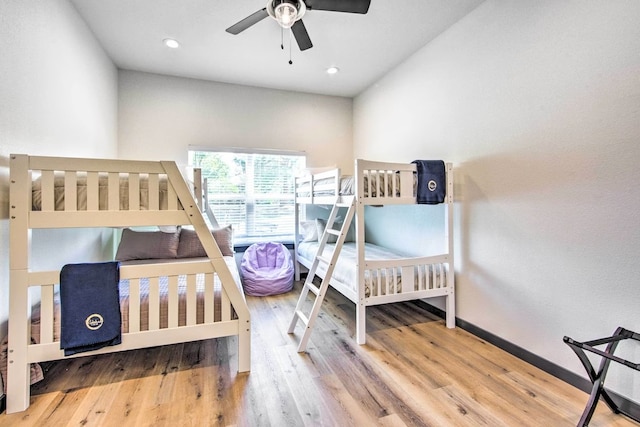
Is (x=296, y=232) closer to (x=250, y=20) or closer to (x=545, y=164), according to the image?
(x=250, y=20)

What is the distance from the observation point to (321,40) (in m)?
2.82

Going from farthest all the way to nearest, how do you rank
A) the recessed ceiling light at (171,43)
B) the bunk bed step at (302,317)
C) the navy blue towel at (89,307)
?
1. the recessed ceiling light at (171,43)
2. the bunk bed step at (302,317)
3. the navy blue towel at (89,307)

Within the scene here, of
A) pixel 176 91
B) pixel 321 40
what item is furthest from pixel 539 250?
pixel 176 91

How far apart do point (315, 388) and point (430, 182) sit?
1.74 meters

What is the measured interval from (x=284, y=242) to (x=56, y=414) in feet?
9.26

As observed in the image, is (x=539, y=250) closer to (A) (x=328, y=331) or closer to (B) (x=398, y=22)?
(A) (x=328, y=331)

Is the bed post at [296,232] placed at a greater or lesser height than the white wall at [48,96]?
lesser

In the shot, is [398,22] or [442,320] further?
[442,320]

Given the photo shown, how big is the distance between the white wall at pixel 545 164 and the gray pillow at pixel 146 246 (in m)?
2.75

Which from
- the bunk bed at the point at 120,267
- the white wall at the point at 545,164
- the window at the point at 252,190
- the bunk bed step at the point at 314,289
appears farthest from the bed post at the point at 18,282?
the white wall at the point at 545,164

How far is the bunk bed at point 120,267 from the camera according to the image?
157 cm

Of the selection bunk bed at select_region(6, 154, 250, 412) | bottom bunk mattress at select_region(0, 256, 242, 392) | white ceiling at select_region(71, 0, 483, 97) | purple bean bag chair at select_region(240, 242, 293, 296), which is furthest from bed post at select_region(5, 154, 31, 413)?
purple bean bag chair at select_region(240, 242, 293, 296)

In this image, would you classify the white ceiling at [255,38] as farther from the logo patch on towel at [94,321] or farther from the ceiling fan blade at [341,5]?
the logo patch on towel at [94,321]

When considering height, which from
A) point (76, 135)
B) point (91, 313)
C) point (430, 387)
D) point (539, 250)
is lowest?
point (430, 387)
